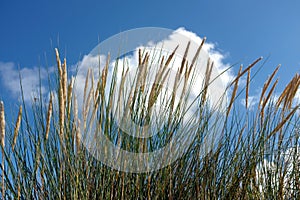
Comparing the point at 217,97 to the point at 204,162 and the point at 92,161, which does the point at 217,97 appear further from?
the point at 92,161

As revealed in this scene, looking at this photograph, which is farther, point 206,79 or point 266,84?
point 266,84

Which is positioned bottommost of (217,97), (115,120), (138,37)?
(115,120)

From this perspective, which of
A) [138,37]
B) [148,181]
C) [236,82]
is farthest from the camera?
[138,37]

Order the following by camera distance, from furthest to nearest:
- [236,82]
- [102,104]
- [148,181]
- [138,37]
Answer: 1. [138,37]
2. [236,82]
3. [102,104]
4. [148,181]

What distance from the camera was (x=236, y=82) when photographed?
2424mm

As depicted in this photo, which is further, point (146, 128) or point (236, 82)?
point (236, 82)

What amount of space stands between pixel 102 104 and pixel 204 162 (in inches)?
23.0

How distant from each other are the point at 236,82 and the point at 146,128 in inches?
21.3

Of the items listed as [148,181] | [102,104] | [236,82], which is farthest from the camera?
[236,82]

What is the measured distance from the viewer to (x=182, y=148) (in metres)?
2.29

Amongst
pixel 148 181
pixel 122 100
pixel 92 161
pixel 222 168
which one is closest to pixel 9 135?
pixel 92 161

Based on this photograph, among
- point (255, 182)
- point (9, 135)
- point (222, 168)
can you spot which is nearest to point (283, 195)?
point (255, 182)

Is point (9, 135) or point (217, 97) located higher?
point (217, 97)

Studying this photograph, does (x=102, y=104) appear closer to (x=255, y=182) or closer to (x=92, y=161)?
(x=92, y=161)
